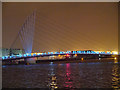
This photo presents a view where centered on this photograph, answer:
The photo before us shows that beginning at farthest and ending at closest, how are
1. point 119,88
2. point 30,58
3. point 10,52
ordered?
point 10,52 → point 30,58 → point 119,88

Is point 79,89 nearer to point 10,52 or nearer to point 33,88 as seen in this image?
point 33,88

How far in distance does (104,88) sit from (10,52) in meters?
71.2

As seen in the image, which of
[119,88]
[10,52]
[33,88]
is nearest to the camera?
[119,88]

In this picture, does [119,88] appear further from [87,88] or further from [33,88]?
[33,88]

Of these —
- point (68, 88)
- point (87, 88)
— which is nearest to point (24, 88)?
point (68, 88)

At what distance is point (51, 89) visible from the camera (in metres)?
8.80

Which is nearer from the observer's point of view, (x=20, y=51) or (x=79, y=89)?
(x=79, y=89)

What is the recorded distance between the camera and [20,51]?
79500 mm

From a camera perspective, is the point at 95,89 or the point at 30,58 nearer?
the point at 95,89

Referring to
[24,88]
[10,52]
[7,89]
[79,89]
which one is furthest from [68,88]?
[10,52]

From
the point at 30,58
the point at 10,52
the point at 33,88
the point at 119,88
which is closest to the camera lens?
the point at 119,88

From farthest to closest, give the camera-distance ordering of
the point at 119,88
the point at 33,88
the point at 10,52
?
the point at 10,52 < the point at 33,88 < the point at 119,88

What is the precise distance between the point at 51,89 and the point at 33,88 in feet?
2.64

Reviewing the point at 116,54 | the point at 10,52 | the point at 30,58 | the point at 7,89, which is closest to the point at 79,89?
the point at 7,89
